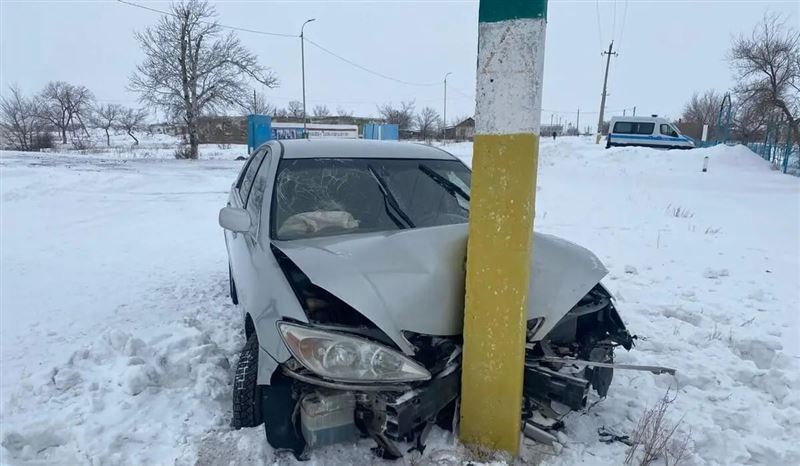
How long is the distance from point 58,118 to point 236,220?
65.6 meters

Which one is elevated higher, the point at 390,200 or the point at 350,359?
the point at 390,200

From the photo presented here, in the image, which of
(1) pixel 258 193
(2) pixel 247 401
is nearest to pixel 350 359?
(2) pixel 247 401

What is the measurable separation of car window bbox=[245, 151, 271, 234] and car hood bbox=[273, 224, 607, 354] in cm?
57

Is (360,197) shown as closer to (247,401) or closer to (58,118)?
(247,401)

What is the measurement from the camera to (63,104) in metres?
54.5

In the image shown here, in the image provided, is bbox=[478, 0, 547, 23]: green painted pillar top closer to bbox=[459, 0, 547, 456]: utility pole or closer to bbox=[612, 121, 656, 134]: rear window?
bbox=[459, 0, 547, 456]: utility pole

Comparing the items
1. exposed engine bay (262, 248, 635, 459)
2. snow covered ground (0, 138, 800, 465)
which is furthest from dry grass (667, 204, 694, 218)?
exposed engine bay (262, 248, 635, 459)

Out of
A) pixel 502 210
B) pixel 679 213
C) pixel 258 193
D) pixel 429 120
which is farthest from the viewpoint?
pixel 429 120

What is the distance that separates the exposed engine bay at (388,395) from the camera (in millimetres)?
2102

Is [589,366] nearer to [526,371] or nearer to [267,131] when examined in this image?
[526,371]

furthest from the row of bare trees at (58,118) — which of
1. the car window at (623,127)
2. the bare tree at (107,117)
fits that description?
the car window at (623,127)

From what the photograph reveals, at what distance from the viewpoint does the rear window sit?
27984mm

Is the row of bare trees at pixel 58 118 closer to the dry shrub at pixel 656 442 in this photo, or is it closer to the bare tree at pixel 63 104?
the bare tree at pixel 63 104

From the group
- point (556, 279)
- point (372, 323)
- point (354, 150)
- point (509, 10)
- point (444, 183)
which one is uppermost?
point (509, 10)
